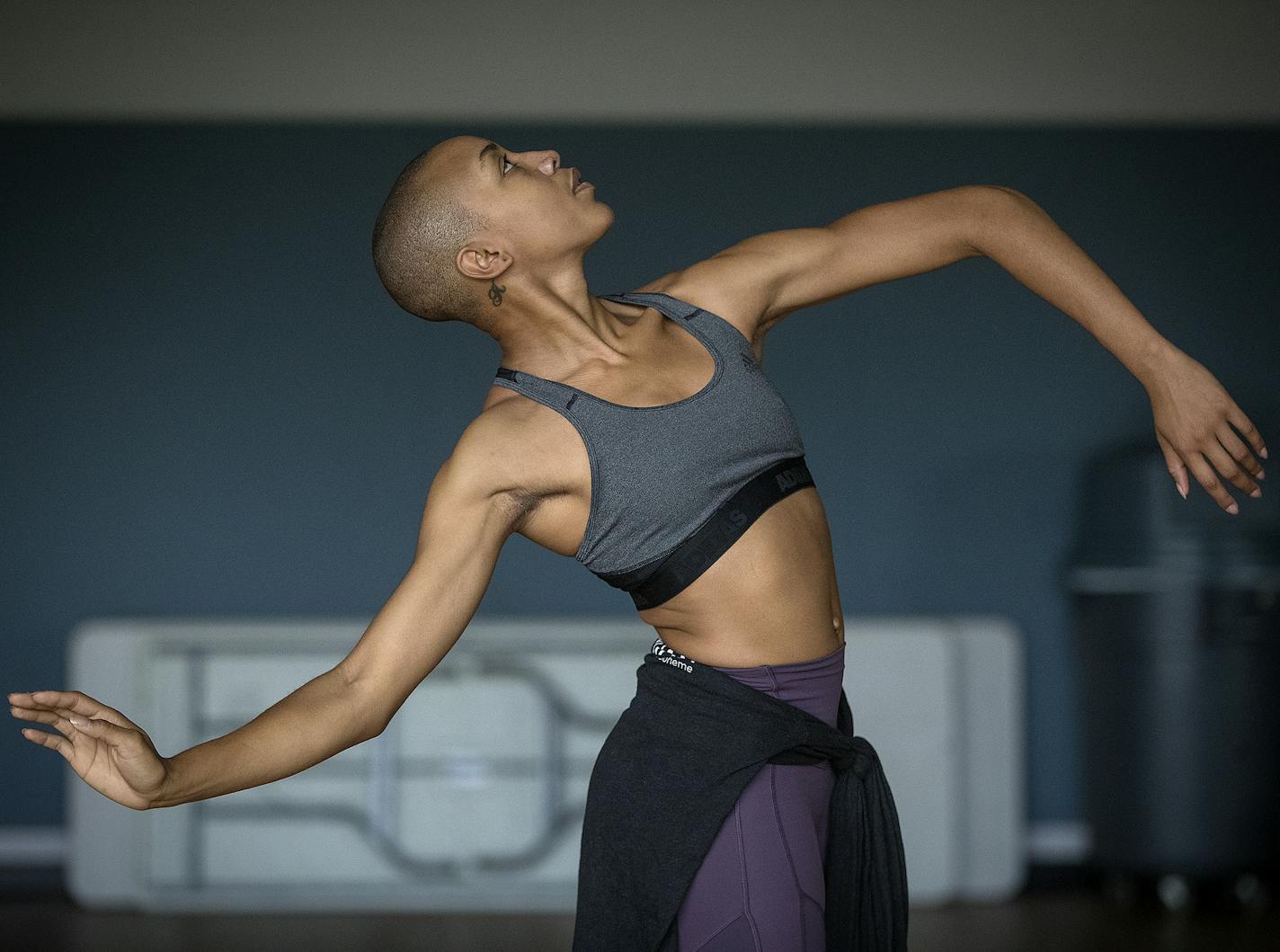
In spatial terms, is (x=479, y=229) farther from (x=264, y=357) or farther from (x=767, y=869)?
(x=264, y=357)

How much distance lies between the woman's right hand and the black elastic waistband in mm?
549

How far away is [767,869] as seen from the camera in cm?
157

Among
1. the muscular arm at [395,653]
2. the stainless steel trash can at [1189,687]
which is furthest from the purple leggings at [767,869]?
the stainless steel trash can at [1189,687]

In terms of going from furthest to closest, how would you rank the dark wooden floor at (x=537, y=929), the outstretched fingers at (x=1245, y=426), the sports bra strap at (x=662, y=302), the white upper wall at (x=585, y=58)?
the white upper wall at (x=585, y=58)
the dark wooden floor at (x=537, y=929)
the sports bra strap at (x=662, y=302)
the outstretched fingers at (x=1245, y=426)

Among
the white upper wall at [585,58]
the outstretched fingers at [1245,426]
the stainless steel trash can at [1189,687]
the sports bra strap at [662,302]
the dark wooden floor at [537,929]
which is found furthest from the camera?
the white upper wall at [585,58]

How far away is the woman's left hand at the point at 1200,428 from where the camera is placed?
156 centimetres

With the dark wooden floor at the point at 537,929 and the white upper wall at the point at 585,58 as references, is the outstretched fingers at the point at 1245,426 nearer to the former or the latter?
the dark wooden floor at the point at 537,929

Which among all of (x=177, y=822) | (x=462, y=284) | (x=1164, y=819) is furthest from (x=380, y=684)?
(x=1164, y=819)

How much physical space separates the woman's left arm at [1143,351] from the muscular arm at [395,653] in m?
0.71

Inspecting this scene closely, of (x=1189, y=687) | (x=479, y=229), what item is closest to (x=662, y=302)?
(x=479, y=229)

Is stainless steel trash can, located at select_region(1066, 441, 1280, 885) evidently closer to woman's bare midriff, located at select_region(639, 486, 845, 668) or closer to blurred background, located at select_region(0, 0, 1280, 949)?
blurred background, located at select_region(0, 0, 1280, 949)

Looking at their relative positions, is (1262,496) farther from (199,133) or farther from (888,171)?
(199,133)

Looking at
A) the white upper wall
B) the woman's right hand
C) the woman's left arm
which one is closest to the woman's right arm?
the woman's right hand

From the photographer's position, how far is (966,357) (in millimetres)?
4129
